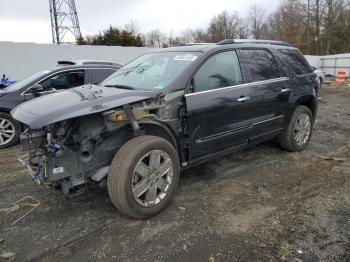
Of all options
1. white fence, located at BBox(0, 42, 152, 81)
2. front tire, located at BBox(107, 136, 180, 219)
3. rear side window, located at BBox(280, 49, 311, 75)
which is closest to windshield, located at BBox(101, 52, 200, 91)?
front tire, located at BBox(107, 136, 180, 219)

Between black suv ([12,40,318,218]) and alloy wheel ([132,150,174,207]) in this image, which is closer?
black suv ([12,40,318,218])

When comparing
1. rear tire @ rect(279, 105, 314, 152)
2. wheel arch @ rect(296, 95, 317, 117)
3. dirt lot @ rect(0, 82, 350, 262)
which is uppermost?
wheel arch @ rect(296, 95, 317, 117)

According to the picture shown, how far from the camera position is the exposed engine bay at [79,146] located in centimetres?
288

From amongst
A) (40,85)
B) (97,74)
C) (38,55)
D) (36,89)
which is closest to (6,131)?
(36,89)

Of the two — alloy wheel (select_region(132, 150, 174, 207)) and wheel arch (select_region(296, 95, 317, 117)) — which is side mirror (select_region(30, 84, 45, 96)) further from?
wheel arch (select_region(296, 95, 317, 117))

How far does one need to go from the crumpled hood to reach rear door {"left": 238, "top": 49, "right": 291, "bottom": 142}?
1.61m

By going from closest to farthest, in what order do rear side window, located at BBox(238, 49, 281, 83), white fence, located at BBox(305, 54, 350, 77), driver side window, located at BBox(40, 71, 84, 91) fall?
rear side window, located at BBox(238, 49, 281, 83) < driver side window, located at BBox(40, 71, 84, 91) < white fence, located at BBox(305, 54, 350, 77)

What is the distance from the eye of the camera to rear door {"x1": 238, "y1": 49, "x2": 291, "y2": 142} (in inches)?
165

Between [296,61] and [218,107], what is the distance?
7.59 feet

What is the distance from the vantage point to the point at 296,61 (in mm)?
5141

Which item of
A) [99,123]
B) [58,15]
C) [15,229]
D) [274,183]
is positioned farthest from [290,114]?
[58,15]

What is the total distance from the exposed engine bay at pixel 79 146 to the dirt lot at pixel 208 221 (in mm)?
499

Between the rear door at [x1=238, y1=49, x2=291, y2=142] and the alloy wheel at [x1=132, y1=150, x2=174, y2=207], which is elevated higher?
the rear door at [x1=238, y1=49, x2=291, y2=142]

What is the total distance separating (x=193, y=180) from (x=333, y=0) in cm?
3645
